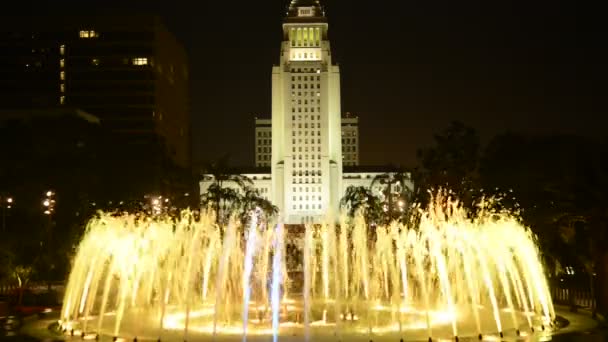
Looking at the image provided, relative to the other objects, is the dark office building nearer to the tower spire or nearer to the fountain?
the tower spire

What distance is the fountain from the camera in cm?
2227

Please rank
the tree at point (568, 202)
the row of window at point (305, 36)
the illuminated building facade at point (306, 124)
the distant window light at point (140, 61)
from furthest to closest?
1. the row of window at point (305, 36)
2. the illuminated building facade at point (306, 124)
3. the distant window light at point (140, 61)
4. the tree at point (568, 202)

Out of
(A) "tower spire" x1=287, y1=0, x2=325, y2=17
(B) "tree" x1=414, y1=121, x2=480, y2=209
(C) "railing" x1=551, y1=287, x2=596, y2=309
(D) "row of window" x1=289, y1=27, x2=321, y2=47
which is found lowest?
(C) "railing" x1=551, y1=287, x2=596, y2=309

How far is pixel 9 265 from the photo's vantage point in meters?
30.6

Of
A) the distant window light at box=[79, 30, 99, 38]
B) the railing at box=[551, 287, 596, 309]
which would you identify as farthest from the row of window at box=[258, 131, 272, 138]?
the railing at box=[551, 287, 596, 309]

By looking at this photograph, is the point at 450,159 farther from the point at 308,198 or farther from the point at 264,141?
the point at 264,141

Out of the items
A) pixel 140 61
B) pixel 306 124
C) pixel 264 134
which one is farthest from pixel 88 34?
pixel 264 134

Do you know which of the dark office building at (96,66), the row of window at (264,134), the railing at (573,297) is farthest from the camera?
the row of window at (264,134)

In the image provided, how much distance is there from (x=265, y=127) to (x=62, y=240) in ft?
352

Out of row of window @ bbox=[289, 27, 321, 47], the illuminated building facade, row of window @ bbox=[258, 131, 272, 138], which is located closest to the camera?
the illuminated building facade

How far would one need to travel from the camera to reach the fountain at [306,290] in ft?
73.0

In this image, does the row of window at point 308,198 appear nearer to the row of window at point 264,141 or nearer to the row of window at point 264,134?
the row of window at point 264,141

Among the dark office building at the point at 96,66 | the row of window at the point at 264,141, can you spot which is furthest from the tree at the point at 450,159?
the row of window at the point at 264,141

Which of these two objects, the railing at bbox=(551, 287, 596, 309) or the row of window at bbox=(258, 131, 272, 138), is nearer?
the railing at bbox=(551, 287, 596, 309)
